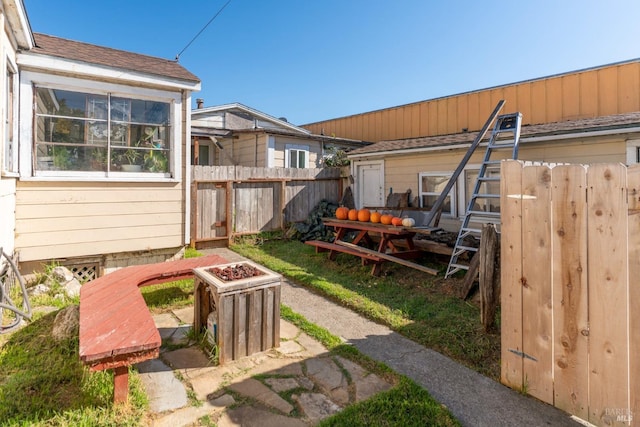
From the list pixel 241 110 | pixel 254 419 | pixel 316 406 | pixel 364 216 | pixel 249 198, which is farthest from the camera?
pixel 241 110

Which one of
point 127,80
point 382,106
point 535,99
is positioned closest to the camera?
point 127,80

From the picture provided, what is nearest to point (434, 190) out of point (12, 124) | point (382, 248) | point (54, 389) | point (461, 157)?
point (461, 157)

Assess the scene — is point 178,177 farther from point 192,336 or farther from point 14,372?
point 14,372

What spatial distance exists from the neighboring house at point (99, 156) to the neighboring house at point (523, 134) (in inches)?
204

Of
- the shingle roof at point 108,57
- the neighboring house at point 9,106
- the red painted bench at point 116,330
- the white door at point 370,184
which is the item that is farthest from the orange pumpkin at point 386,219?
the neighboring house at point 9,106

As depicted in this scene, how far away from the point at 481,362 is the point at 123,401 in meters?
3.02

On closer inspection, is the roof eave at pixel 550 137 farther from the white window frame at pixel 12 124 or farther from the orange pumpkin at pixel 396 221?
the white window frame at pixel 12 124

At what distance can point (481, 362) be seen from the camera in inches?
127

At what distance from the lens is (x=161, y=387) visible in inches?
108

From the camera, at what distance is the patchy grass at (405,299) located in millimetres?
3533

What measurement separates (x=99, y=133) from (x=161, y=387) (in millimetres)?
→ 4443

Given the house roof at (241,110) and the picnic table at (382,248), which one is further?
the house roof at (241,110)

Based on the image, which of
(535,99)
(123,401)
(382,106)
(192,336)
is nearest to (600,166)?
(123,401)

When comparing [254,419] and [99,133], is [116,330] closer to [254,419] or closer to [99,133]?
[254,419]
